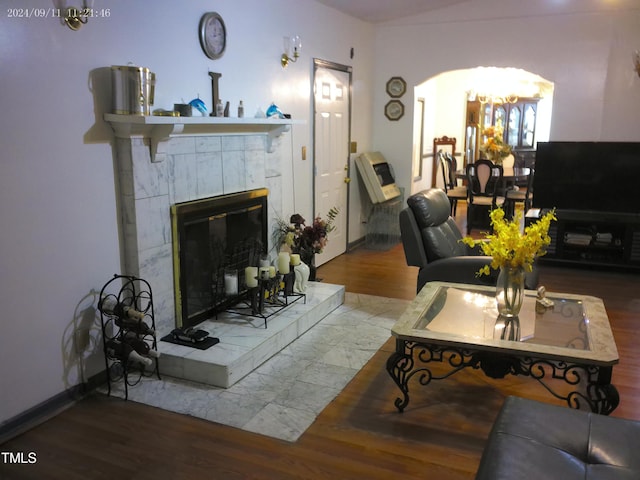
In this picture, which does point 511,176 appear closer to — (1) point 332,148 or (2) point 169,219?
(1) point 332,148

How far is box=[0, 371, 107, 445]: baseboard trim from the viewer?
2.55 metres

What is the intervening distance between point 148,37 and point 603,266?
473cm

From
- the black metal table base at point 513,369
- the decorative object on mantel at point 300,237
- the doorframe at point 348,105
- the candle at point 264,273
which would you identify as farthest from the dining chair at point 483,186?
the black metal table base at point 513,369

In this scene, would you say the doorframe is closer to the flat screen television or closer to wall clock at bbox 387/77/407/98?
wall clock at bbox 387/77/407/98

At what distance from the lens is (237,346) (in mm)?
3232

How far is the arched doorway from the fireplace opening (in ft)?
19.1

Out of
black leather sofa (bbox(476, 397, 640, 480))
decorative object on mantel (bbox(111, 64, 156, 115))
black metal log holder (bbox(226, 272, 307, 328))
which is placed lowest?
black metal log holder (bbox(226, 272, 307, 328))

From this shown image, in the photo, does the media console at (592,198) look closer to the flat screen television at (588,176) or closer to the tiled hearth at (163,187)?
the flat screen television at (588,176)

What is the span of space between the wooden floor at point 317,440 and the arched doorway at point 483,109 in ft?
22.0

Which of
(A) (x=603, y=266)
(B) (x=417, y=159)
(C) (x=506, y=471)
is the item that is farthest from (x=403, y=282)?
(B) (x=417, y=159)

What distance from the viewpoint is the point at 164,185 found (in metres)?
3.25

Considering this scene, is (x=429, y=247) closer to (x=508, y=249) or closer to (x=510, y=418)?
(x=508, y=249)

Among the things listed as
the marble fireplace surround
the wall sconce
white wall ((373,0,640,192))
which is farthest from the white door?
the marble fireplace surround

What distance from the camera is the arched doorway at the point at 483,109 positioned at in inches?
392
